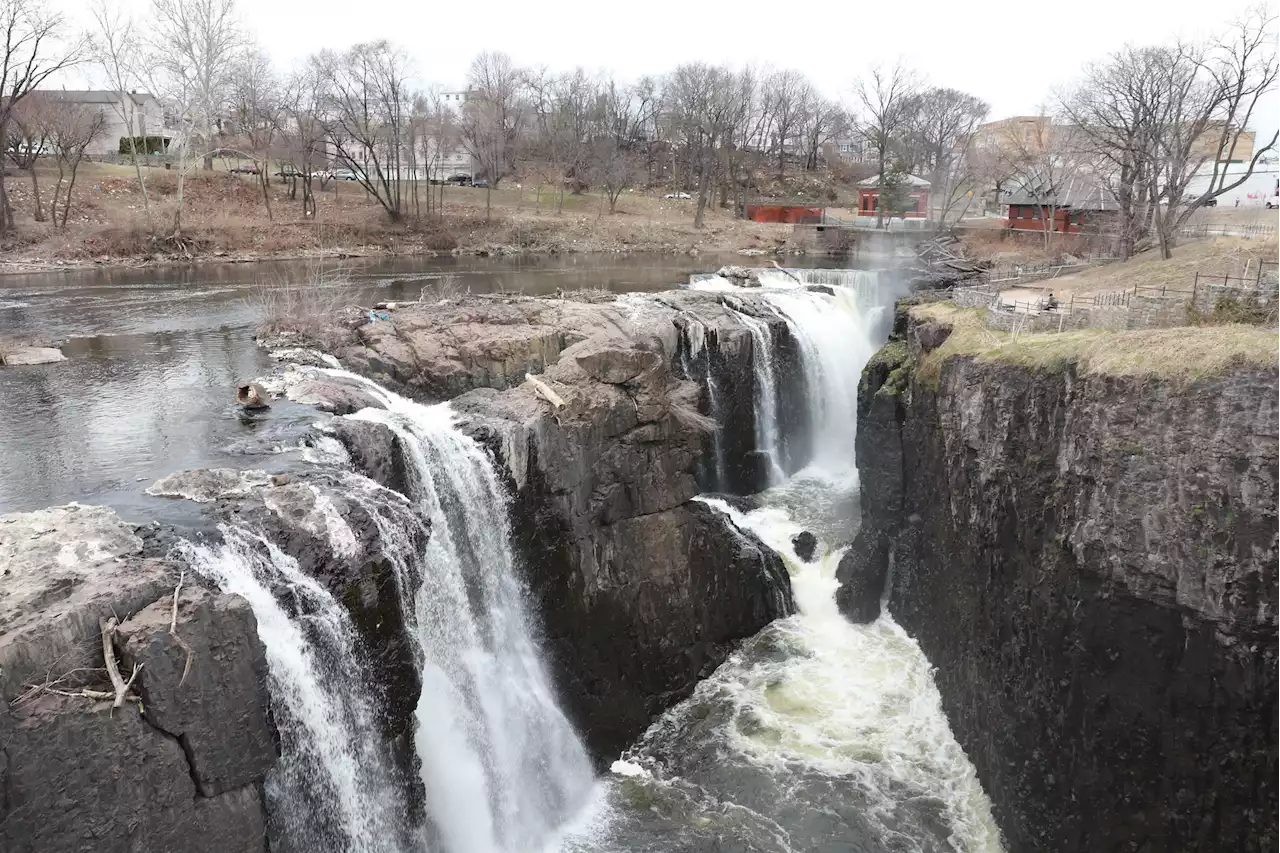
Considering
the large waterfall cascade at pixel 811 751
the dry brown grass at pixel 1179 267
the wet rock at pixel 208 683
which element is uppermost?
the dry brown grass at pixel 1179 267

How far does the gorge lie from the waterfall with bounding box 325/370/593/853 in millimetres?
61

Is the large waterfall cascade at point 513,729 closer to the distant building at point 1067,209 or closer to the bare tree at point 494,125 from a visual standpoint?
the distant building at point 1067,209

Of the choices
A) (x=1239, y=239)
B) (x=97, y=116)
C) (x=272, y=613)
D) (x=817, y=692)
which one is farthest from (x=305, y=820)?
(x=97, y=116)

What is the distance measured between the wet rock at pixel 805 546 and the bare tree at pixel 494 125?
5052 centimetres

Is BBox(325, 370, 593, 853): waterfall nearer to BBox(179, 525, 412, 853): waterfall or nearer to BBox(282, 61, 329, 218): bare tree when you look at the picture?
BBox(179, 525, 412, 853): waterfall

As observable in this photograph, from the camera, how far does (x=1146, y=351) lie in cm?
1283

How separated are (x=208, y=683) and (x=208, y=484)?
167 inches

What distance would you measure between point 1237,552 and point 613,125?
88.5 metres

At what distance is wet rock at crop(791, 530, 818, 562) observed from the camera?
21531mm

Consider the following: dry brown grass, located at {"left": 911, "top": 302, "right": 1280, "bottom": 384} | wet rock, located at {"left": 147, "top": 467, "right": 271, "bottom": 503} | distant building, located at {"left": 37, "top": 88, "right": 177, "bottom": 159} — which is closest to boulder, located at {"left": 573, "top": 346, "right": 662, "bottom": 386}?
dry brown grass, located at {"left": 911, "top": 302, "right": 1280, "bottom": 384}

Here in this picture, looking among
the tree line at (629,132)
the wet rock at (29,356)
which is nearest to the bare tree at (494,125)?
the tree line at (629,132)

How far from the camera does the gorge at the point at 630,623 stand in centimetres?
895

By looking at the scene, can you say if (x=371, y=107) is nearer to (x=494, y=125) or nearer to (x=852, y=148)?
(x=494, y=125)

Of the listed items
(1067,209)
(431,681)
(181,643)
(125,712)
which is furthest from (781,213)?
(125,712)
